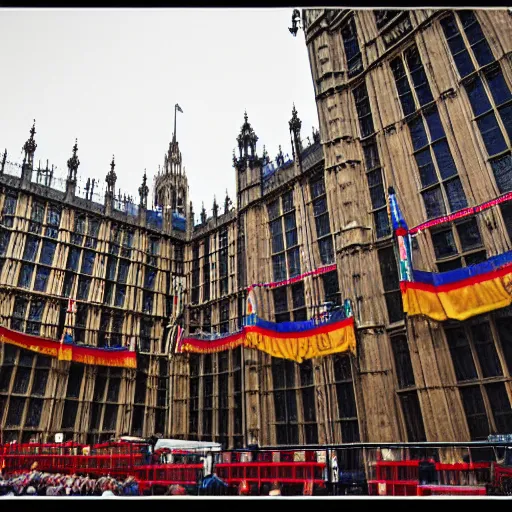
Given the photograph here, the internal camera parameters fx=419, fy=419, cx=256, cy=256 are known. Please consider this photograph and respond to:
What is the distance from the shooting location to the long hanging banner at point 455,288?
12539mm

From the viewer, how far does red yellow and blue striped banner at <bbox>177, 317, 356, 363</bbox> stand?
52.9 ft

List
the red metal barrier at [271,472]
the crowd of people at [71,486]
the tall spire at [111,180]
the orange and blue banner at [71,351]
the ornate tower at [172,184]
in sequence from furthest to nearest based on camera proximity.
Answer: the ornate tower at [172,184] < the tall spire at [111,180] < the orange and blue banner at [71,351] < the red metal barrier at [271,472] < the crowd of people at [71,486]

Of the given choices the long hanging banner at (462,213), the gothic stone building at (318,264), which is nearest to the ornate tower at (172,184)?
the gothic stone building at (318,264)

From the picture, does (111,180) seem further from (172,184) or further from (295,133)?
(172,184)

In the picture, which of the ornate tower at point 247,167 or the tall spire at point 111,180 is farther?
the tall spire at point 111,180

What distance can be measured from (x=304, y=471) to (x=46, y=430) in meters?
15.9

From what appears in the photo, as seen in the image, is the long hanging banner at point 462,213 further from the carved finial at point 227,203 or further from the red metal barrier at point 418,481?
the carved finial at point 227,203

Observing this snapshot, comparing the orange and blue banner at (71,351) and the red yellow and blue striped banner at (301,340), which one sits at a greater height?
the orange and blue banner at (71,351)

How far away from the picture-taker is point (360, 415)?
15.6 meters

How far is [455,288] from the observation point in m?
13.5

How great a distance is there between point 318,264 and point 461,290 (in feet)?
23.7

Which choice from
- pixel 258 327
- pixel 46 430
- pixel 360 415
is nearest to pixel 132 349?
pixel 46 430

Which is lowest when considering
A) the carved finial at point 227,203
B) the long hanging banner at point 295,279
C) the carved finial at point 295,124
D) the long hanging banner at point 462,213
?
the long hanging banner at point 462,213
